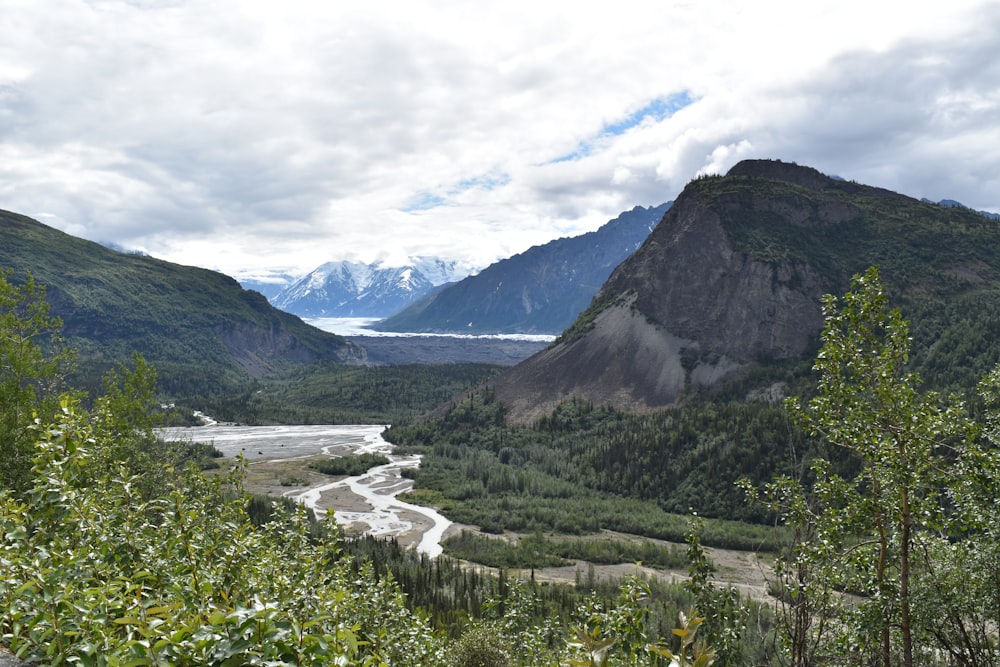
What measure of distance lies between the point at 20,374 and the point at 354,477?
9383 cm

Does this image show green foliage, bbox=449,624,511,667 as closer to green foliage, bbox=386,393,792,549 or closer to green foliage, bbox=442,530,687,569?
green foliage, bbox=442,530,687,569

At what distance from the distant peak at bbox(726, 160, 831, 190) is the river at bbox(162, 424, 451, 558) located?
131 meters

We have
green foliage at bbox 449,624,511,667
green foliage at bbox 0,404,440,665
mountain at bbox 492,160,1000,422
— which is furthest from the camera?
mountain at bbox 492,160,1000,422

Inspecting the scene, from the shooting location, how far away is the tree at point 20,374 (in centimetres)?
2436

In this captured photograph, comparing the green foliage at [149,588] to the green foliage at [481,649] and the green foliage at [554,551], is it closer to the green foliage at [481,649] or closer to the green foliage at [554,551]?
the green foliage at [481,649]

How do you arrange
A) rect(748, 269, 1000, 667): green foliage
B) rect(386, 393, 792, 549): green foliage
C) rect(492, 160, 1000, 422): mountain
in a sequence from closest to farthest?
1. rect(748, 269, 1000, 667): green foliage
2. rect(386, 393, 792, 549): green foliage
3. rect(492, 160, 1000, 422): mountain

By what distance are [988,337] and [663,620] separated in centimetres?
8882

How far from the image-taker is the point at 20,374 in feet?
91.8

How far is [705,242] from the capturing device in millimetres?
154750

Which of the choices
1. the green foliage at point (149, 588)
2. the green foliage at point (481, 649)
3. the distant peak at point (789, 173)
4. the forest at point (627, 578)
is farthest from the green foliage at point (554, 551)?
the distant peak at point (789, 173)

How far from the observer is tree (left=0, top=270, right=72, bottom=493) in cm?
2436

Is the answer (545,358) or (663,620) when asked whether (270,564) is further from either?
(545,358)

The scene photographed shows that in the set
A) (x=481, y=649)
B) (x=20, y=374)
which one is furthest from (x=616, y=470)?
(x=20, y=374)

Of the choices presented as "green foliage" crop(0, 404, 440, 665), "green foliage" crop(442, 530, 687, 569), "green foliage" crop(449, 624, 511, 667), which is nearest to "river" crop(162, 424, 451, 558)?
"green foliage" crop(442, 530, 687, 569)
